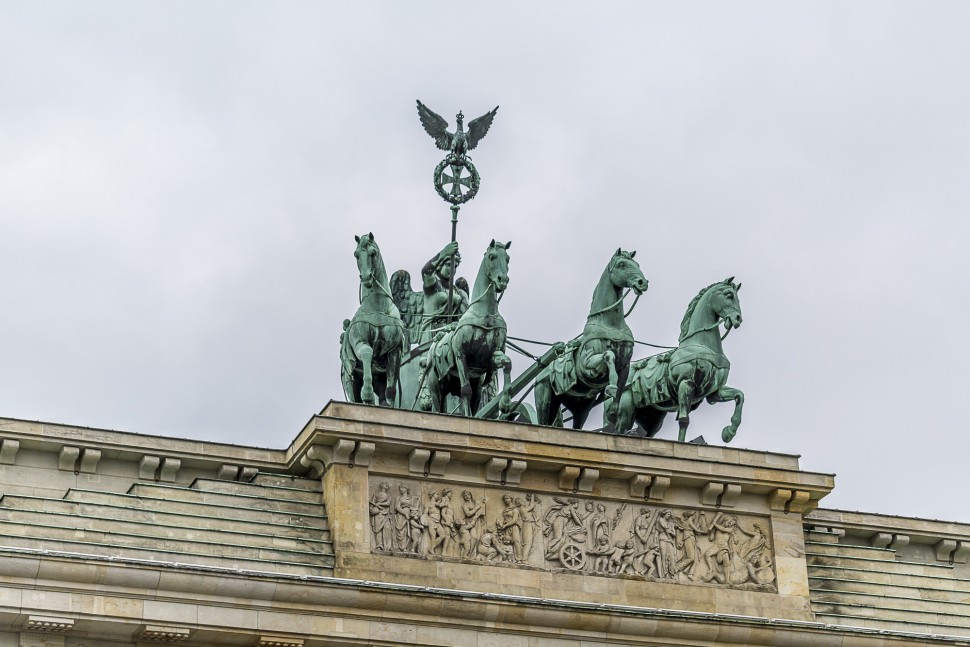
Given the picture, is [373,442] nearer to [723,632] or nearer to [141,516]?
[141,516]

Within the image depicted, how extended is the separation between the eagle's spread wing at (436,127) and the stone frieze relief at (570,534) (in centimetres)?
878

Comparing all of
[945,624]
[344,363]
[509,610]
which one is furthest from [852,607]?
[344,363]

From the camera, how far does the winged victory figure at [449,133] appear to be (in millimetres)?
41281

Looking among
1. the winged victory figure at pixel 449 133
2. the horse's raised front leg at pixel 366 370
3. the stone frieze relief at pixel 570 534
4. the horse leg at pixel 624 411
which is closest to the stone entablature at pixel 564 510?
the stone frieze relief at pixel 570 534

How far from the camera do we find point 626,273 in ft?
120

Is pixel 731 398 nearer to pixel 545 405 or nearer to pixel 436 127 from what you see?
pixel 545 405

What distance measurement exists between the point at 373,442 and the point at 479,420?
171 centimetres

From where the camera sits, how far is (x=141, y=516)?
1265 inches

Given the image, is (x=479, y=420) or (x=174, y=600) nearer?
(x=174, y=600)

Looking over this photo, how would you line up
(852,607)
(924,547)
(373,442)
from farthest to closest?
(924,547) < (852,607) < (373,442)

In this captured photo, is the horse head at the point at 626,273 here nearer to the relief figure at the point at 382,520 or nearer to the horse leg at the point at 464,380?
the horse leg at the point at 464,380

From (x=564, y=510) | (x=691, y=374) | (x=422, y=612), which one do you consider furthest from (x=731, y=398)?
(x=422, y=612)

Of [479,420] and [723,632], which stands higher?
[479,420]

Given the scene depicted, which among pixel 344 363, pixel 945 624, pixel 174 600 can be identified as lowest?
pixel 174 600
